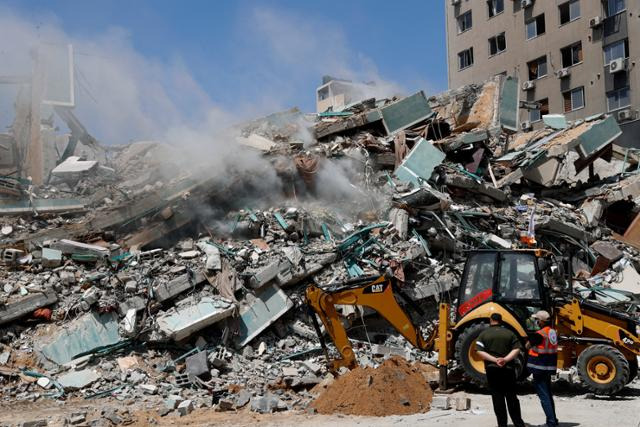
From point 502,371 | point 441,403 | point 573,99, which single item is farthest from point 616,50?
point 502,371

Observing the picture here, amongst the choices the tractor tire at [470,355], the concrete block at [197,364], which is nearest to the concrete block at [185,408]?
the concrete block at [197,364]

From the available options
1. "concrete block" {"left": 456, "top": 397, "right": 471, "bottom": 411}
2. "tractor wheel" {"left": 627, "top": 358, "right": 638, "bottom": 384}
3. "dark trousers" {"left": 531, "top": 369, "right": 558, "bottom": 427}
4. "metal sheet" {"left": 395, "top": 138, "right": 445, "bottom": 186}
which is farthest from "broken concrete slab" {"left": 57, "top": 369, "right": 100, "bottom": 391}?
"metal sheet" {"left": 395, "top": 138, "right": 445, "bottom": 186}

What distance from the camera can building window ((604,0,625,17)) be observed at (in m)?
25.0

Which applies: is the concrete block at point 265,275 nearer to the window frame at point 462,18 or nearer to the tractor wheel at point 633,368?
the tractor wheel at point 633,368

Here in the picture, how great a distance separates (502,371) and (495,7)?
28.5m

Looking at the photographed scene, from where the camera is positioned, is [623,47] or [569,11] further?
[569,11]

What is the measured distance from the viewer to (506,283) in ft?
24.4

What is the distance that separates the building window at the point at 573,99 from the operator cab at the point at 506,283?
856 inches

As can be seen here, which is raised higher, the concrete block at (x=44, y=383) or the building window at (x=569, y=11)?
the building window at (x=569, y=11)

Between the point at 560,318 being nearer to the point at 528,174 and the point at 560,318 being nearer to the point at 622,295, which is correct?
the point at 622,295

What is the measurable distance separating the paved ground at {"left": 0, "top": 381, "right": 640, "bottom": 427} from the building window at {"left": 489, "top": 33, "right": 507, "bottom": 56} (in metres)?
25.4

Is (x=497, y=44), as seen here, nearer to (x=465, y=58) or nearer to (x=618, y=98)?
(x=465, y=58)

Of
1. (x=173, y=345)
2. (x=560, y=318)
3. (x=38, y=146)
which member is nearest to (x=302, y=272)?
(x=173, y=345)

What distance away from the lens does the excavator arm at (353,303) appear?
7.77 metres
